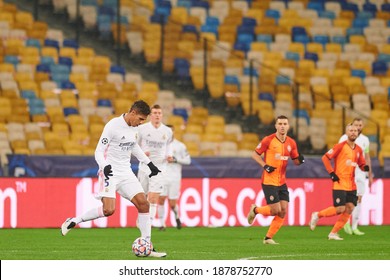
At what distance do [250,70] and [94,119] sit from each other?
400cm

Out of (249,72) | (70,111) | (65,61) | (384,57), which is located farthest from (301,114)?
(384,57)

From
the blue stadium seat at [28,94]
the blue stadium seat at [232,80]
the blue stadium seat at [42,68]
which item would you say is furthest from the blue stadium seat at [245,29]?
the blue stadium seat at [28,94]

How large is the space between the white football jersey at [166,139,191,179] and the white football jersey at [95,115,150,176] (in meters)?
7.84

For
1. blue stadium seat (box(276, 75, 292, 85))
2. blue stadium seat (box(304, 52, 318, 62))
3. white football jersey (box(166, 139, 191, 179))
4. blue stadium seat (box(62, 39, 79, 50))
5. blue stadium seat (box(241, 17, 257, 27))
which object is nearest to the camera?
white football jersey (box(166, 139, 191, 179))

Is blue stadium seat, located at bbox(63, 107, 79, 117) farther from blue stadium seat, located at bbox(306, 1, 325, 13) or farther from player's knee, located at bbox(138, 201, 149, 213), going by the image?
player's knee, located at bbox(138, 201, 149, 213)

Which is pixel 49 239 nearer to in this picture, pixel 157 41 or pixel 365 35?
pixel 157 41

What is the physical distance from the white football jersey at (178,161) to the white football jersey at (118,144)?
7.84 meters

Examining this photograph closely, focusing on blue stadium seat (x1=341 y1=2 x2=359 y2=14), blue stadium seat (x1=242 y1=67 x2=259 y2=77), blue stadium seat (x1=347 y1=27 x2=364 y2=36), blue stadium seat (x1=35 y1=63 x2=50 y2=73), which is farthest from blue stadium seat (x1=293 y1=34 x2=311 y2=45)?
blue stadium seat (x1=35 y1=63 x2=50 y2=73)

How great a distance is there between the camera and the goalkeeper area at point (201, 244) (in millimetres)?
15648

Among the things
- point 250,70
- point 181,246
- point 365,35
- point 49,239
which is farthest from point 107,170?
point 365,35

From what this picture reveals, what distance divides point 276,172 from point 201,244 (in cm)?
167

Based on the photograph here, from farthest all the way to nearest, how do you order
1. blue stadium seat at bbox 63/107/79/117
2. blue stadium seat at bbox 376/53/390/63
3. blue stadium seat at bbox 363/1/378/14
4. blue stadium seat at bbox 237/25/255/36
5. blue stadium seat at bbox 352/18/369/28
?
blue stadium seat at bbox 363/1/378/14 → blue stadium seat at bbox 352/18/369/28 → blue stadium seat at bbox 376/53/390/63 → blue stadium seat at bbox 237/25/255/36 → blue stadium seat at bbox 63/107/79/117

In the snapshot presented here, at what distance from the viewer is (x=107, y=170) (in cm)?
1497

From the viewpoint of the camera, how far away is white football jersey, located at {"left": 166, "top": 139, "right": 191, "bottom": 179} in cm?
2369
